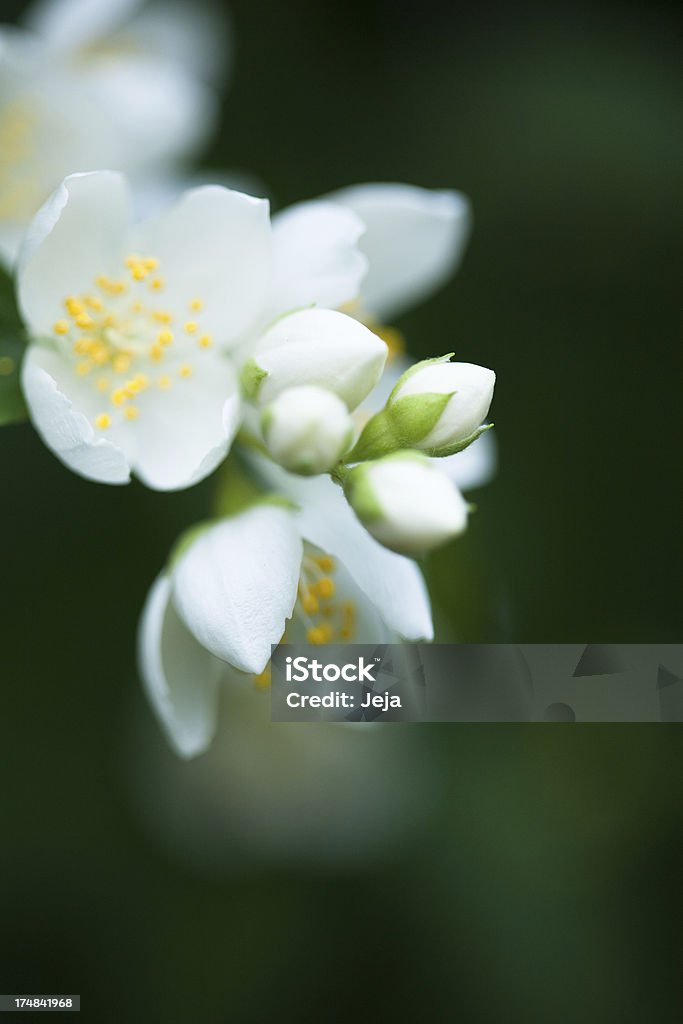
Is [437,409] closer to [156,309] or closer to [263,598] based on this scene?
[263,598]

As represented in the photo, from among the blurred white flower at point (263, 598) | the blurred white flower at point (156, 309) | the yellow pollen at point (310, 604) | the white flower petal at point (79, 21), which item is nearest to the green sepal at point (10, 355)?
the blurred white flower at point (156, 309)

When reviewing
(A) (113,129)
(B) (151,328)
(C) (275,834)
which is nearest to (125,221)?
(B) (151,328)

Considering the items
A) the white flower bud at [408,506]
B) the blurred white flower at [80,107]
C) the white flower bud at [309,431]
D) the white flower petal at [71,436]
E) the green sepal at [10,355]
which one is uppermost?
the blurred white flower at [80,107]

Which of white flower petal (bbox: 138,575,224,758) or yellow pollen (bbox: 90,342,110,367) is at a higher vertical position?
yellow pollen (bbox: 90,342,110,367)

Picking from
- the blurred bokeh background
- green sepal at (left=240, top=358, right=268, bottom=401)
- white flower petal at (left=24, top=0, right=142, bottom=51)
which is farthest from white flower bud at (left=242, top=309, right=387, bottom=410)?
white flower petal at (left=24, top=0, right=142, bottom=51)

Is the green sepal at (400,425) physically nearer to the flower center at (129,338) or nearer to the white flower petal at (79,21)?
the flower center at (129,338)

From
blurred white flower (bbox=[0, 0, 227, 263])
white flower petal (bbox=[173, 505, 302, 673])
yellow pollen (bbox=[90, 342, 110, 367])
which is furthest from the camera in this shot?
blurred white flower (bbox=[0, 0, 227, 263])

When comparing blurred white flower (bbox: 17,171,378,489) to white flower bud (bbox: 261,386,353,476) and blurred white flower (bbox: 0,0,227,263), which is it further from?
blurred white flower (bbox: 0,0,227,263)
